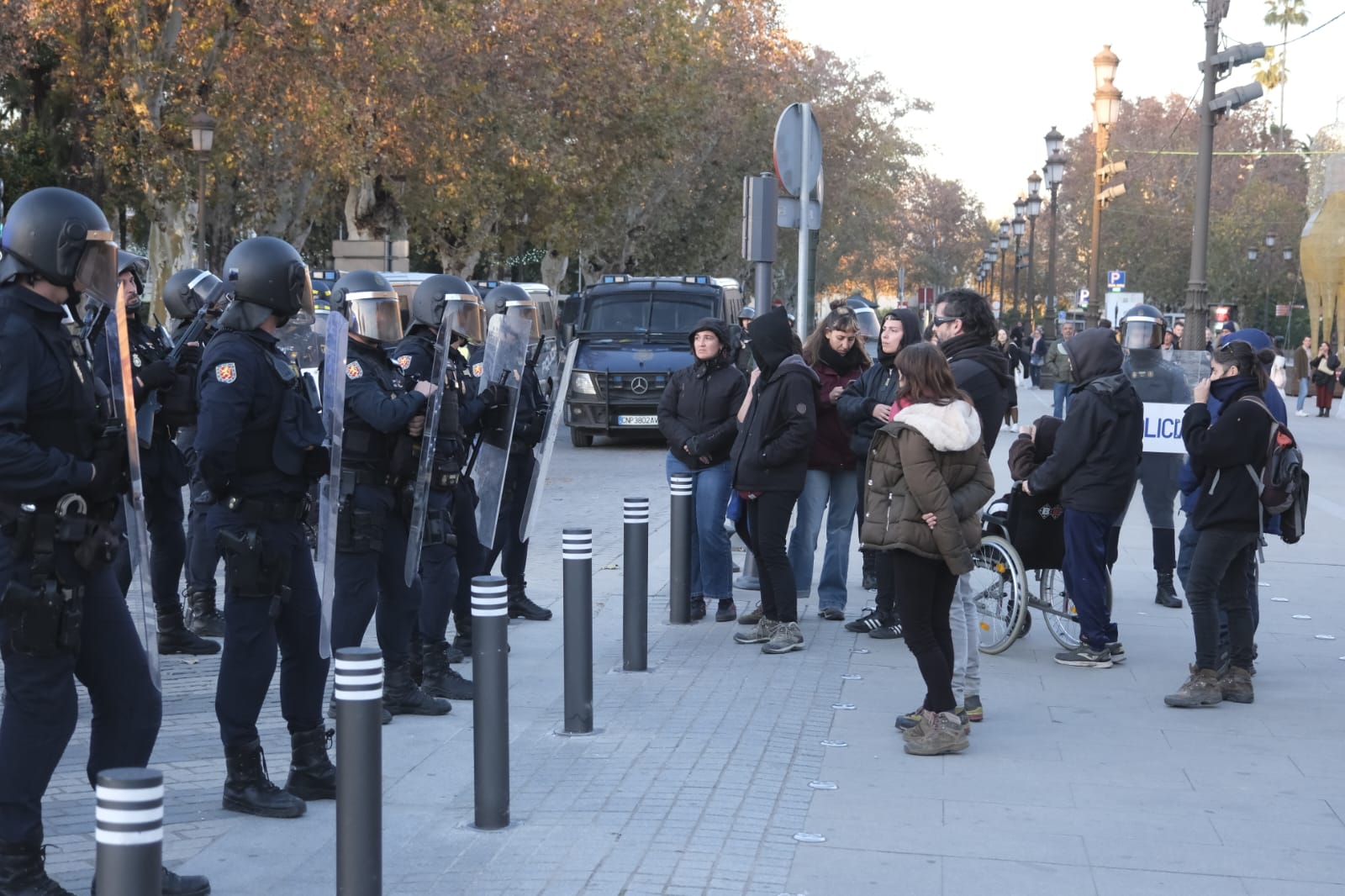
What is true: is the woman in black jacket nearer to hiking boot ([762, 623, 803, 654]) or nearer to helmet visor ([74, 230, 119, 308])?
hiking boot ([762, 623, 803, 654])

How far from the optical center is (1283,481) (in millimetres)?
7145

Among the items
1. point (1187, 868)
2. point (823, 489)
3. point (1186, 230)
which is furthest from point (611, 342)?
point (1186, 230)

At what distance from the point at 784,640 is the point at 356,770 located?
4.52 meters

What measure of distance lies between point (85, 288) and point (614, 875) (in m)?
2.32

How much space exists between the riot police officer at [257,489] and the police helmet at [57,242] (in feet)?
2.73

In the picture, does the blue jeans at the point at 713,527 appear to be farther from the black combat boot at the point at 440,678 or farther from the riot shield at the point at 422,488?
the riot shield at the point at 422,488

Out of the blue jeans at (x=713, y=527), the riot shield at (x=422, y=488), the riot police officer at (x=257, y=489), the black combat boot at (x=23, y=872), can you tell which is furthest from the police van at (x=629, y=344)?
the black combat boot at (x=23, y=872)

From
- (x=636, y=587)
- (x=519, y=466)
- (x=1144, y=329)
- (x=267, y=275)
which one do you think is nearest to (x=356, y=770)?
(x=267, y=275)

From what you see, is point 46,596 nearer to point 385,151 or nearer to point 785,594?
point 785,594

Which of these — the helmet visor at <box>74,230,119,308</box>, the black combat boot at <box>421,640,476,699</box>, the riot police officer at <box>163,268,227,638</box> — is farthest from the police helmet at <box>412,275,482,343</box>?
the helmet visor at <box>74,230,119,308</box>

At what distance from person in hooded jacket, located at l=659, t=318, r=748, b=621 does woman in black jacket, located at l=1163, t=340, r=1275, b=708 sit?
107 inches

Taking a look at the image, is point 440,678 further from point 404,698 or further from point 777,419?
point 777,419

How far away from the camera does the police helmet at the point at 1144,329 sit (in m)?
10.2

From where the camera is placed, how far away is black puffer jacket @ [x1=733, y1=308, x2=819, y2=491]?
8406 mm
